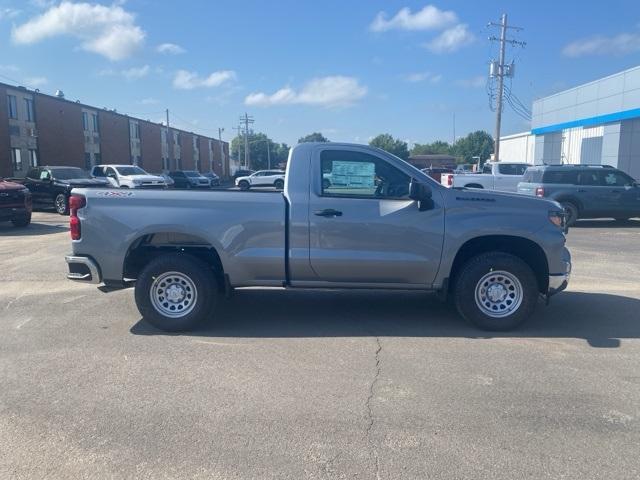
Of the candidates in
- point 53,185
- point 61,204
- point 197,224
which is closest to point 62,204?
point 61,204

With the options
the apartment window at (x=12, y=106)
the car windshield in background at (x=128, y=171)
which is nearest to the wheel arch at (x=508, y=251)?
the car windshield in background at (x=128, y=171)

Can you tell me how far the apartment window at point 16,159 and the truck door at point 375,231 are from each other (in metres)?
34.2

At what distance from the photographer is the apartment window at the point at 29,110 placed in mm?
35947

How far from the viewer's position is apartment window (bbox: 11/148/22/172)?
34.1 metres

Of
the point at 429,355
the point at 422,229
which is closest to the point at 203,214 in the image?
the point at 422,229

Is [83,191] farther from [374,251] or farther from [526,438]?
[526,438]

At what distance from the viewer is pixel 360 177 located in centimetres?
594

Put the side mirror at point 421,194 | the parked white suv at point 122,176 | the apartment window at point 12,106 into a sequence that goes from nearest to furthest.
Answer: the side mirror at point 421,194, the parked white suv at point 122,176, the apartment window at point 12,106

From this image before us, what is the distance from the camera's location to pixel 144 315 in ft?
19.4

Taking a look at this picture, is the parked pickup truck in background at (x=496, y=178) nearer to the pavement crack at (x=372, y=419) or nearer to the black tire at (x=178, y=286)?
the black tire at (x=178, y=286)

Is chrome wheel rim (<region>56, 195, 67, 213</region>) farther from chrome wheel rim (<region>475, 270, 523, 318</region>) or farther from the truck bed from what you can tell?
chrome wheel rim (<region>475, 270, 523, 318</region>)

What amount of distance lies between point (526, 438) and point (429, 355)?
1604mm

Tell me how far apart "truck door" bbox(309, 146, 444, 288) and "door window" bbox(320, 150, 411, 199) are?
0.04 ft

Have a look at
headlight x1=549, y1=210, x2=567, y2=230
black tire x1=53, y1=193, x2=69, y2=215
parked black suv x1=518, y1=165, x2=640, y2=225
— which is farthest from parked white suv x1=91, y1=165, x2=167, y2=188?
headlight x1=549, y1=210, x2=567, y2=230
